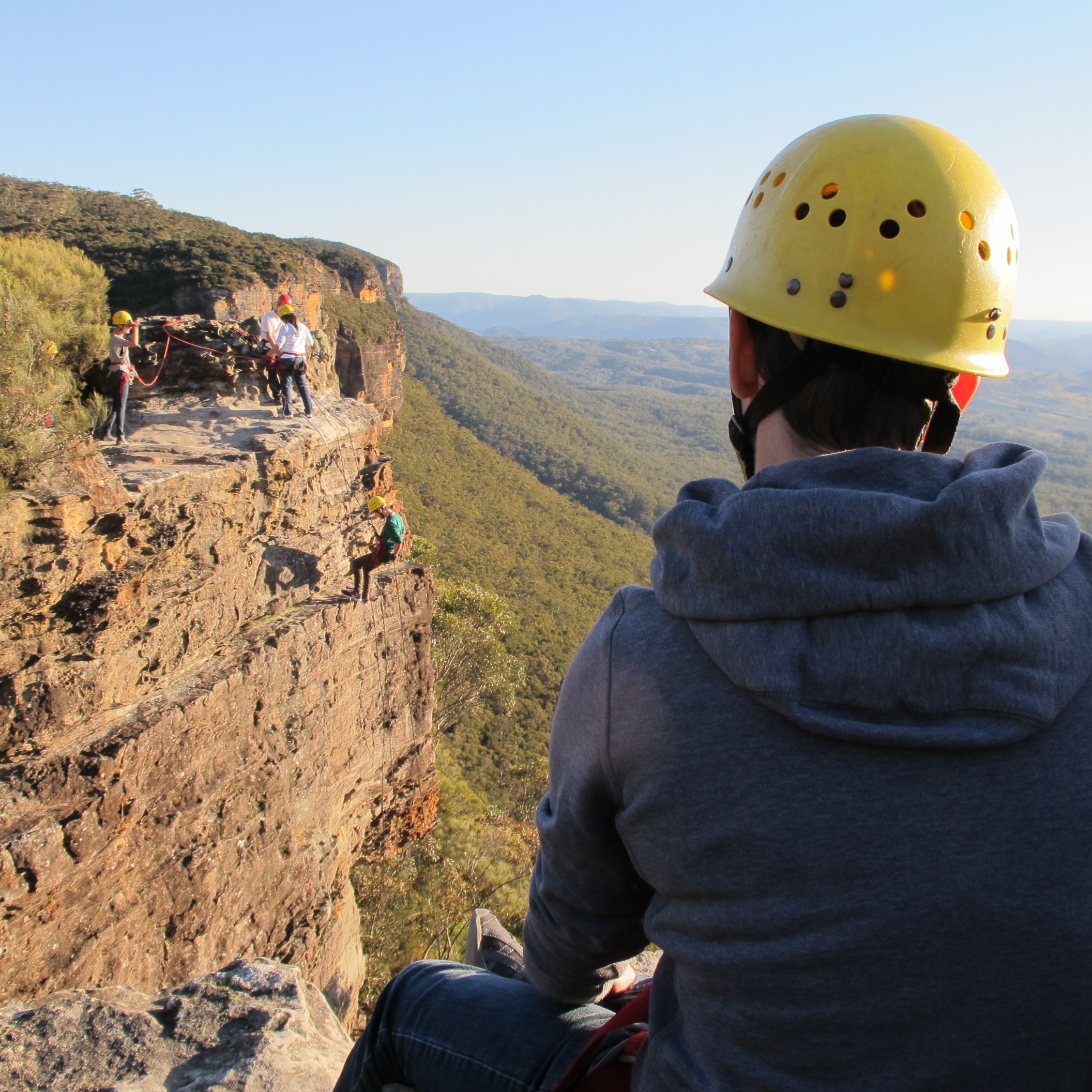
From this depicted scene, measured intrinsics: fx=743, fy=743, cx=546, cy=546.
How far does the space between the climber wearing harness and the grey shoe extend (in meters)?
1.17

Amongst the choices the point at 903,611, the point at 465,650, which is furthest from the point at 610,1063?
the point at 465,650

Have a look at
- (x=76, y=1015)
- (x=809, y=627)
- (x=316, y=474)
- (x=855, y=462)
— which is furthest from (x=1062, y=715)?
(x=316, y=474)

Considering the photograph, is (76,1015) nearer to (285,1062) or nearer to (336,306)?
(285,1062)

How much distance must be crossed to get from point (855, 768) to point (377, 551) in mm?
8912

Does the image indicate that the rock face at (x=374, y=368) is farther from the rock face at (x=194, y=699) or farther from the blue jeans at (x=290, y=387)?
the rock face at (x=194, y=699)

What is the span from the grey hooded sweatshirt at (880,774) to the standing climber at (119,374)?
864 cm

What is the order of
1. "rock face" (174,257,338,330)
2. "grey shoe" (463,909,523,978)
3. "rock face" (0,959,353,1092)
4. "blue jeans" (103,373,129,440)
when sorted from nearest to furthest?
"grey shoe" (463,909,523,978) → "rock face" (0,959,353,1092) → "blue jeans" (103,373,129,440) → "rock face" (174,257,338,330)

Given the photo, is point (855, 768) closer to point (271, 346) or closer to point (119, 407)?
point (119, 407)

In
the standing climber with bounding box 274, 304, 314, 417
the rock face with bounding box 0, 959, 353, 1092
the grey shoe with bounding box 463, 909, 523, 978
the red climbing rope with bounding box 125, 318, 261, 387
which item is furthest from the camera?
the red climbing rope with bounding box 125, 318, 261, 387

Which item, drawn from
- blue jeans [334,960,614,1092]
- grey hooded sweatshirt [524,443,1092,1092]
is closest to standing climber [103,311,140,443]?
blue jeans [334,960,614,1092]

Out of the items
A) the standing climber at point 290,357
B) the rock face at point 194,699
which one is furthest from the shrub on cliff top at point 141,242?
the rock face at point 194,699

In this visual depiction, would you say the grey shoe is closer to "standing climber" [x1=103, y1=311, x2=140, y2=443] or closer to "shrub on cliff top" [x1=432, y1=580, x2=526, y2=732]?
"standing climber" [x1=103, y1=311, x2=140, y2=443]

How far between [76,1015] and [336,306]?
42.8 m

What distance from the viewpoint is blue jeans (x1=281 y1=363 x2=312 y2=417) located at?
9.70 meters
